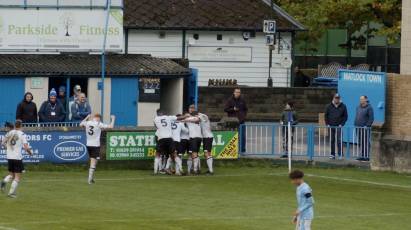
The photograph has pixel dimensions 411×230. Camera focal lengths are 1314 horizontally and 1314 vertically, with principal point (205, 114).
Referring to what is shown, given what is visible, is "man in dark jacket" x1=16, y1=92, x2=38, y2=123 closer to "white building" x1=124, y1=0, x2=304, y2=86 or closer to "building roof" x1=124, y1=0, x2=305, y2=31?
"building roof" x1=124, y1=0, x2=305, y2=31

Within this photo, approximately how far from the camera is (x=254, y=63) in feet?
190

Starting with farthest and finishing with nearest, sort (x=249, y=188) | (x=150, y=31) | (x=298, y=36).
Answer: (x=298, y=36)
(x=150, y=31)
(x=249, y=188)

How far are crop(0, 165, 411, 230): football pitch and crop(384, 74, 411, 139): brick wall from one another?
1.90 meters

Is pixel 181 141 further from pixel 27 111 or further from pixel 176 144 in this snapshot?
pixel 27 111

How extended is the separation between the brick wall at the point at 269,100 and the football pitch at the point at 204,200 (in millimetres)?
16411

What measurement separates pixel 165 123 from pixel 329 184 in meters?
4.47

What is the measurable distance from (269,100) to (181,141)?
19362 mm

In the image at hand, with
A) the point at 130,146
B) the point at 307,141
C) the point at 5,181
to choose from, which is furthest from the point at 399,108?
the point at 5,181

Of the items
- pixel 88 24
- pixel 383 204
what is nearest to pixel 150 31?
pixel 88 24

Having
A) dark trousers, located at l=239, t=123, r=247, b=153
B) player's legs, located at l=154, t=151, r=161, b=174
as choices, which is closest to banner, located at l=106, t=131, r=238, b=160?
player's legs, located at l=154, t=151, r=161, b=174

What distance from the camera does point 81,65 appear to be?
131ft

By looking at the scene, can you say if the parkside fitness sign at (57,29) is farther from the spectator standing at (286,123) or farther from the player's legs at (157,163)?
the player's legs at (157,163)

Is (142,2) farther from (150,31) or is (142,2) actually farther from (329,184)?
(329,184)

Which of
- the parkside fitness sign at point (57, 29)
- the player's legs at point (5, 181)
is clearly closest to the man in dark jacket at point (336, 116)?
the parkside fitness sign at point (57, 29)
